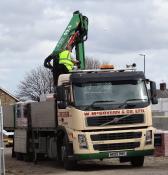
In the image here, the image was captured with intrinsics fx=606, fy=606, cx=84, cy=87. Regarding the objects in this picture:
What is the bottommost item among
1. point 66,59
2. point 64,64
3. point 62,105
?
point 62,105

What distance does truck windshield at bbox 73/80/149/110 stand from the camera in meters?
18.2

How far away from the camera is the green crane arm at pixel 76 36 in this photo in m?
22.5

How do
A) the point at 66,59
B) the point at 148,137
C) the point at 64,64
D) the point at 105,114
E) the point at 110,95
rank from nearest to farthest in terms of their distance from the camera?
the point at 105,114 < the point at 110,95 < the point at 148,137 < the point at 64,64 < the point at 66,59

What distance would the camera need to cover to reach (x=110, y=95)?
18422 mm

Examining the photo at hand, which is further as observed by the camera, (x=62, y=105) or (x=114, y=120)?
(x=62, y=105)

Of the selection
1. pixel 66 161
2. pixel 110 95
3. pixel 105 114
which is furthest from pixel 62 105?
pixel 66 161

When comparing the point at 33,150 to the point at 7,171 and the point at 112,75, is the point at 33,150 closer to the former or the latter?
the point at 7,171

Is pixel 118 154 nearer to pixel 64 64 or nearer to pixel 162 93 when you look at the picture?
pixel 64 64

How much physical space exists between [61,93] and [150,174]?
12.9ft

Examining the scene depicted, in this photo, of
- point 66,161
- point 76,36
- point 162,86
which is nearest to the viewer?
point 66,161

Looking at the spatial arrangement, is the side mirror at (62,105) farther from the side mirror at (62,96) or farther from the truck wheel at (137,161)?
the truck wheel at (137,161)

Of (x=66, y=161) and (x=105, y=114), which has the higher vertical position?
(x=105, y=114)

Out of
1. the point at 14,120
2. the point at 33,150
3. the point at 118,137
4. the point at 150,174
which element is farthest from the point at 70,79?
the point at 14,120

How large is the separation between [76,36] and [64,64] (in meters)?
2.25
